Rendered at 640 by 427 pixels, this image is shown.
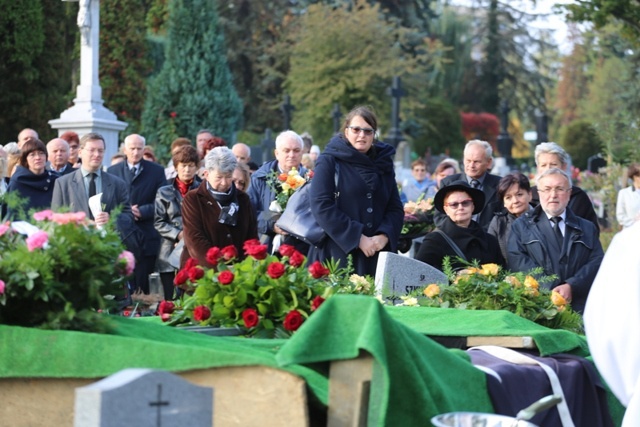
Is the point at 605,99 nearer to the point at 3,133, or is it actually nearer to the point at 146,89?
the point at 146,89

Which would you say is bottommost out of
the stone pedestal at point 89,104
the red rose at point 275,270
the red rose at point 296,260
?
the red rose at point 275,270

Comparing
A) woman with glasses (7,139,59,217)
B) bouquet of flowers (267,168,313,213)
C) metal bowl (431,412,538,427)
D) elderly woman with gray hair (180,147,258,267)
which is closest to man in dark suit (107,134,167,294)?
woman with glasses (7,139,59,217)

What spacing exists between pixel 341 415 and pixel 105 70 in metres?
27.8

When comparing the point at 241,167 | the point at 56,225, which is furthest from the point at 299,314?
the point at 241,167

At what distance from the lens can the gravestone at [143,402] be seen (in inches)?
125

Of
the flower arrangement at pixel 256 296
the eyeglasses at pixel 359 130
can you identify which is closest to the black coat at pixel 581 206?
the eyeglasses at pixel 359 130

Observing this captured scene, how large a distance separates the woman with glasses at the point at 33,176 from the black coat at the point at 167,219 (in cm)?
92

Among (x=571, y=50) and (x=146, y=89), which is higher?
(x=571, y=50)

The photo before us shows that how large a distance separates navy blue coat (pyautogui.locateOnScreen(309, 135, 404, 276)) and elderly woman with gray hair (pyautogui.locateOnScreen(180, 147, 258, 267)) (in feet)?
1.81

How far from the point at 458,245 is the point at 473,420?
402cm

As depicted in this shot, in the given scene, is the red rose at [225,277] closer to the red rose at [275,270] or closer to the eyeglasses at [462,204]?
the red rose at [275,270]

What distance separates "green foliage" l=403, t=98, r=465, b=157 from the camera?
157 feet

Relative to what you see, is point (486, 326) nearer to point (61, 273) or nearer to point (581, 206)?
point (61, 273)

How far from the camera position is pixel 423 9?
4909cm
